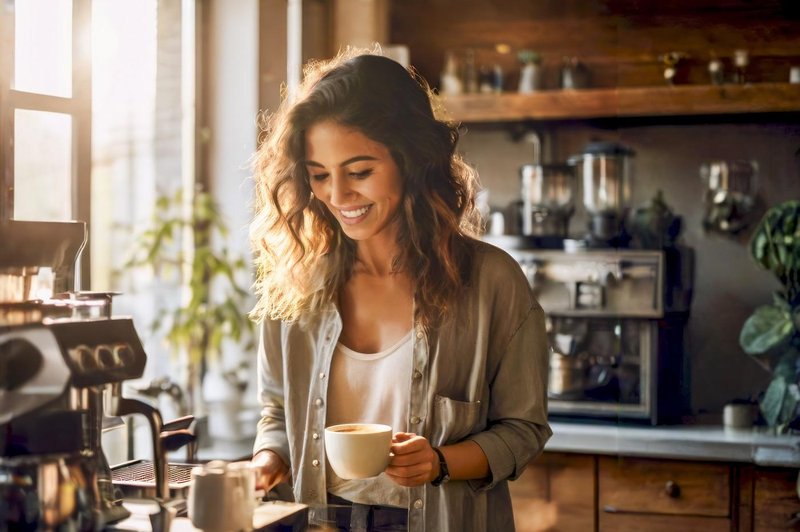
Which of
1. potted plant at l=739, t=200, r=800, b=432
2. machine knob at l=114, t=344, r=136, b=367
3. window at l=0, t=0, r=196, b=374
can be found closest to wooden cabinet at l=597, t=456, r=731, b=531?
potted plant at l=739, t=200, r=800, b=432

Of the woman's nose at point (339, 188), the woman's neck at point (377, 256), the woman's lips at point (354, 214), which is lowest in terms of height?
the woman's neck at point (377, 256)

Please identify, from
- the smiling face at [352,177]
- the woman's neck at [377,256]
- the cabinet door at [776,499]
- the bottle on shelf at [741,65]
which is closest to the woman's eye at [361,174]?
the smiling face at [352,177]

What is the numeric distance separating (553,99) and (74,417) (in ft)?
8.34

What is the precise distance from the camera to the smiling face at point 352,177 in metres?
1.58

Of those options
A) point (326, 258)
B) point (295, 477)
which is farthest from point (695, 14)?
point (295, 477)

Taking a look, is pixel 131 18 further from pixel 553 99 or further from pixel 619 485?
pixel 619 485

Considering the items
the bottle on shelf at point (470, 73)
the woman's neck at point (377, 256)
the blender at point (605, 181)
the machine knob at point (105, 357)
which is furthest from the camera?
the bottle on shelf at point (470, 73)

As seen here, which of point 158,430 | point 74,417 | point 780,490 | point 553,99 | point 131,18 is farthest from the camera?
point 553,99

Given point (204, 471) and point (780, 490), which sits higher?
point (204, 471)

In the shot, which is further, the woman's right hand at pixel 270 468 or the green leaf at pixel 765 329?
the green leaf at pixel 765 329

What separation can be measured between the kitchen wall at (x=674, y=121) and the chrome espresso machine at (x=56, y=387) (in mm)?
2357

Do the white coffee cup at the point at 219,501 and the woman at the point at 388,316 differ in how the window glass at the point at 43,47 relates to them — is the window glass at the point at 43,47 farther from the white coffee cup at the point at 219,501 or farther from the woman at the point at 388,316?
the white coffee cup at the point at 219,501

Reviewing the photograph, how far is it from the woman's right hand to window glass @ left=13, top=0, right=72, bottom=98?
1.10 m

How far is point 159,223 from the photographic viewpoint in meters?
3.13
